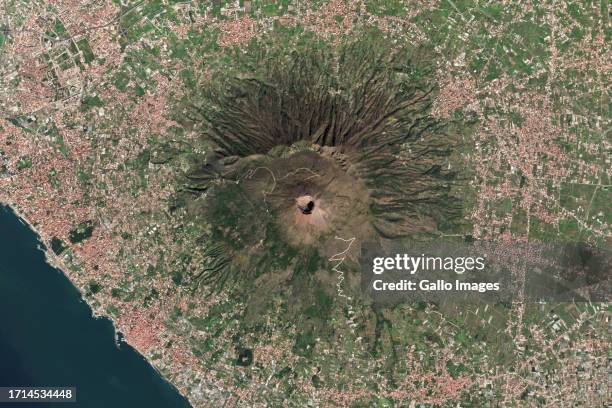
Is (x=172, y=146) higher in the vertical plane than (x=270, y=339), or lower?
higher

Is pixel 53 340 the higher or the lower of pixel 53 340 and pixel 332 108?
the lower

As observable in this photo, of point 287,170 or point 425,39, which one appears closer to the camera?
point 287,170

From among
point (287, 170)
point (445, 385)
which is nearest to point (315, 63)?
point (287, 170)

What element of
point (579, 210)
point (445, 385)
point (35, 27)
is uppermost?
point (35, 27)

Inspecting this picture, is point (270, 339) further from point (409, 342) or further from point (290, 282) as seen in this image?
point (409, 342)

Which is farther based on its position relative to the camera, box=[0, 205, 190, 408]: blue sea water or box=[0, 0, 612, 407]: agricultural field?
box=[0, 205, 190, 408]: blue sea water

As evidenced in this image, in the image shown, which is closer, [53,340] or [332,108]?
[332,108]

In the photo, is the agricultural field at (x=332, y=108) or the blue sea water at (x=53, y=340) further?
the blue sea water at (x=53, y=340)
